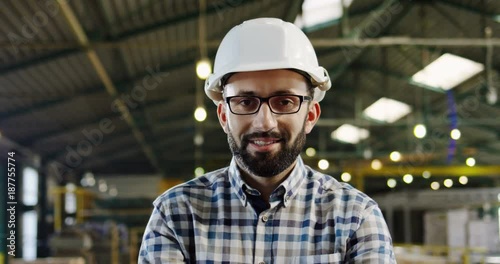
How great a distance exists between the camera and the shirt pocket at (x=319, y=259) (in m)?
1.86

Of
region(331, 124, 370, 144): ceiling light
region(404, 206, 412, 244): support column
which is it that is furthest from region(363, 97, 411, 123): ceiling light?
region(404, 206, 412, 244): support column

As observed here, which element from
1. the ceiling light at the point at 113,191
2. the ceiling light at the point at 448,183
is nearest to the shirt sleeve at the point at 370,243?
the ceiling light at the point at 448,183

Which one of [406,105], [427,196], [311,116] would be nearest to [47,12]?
[311,116]

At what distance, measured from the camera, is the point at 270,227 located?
6.31 ft

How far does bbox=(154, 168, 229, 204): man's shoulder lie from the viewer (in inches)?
78.9

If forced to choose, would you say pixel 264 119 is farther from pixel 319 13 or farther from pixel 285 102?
pixel 319 13

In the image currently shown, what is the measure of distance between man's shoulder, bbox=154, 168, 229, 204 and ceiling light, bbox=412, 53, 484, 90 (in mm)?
13926

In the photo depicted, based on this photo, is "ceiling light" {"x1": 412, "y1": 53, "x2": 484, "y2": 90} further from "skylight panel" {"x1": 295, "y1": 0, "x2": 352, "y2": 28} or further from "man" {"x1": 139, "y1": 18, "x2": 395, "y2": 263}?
"man" {"x1": 139, "y1": 18, "x2": 395, "y2": 263}

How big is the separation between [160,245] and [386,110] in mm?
19514

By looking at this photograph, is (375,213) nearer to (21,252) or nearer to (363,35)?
(363,35)

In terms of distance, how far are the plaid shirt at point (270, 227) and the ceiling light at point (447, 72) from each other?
45.7 feet

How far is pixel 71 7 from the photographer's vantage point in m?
9.48

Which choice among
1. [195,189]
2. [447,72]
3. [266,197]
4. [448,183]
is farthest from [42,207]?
[266,197]

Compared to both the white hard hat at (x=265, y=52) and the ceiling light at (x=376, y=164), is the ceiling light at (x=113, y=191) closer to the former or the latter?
the ceiling light at (x=376, y=164)
